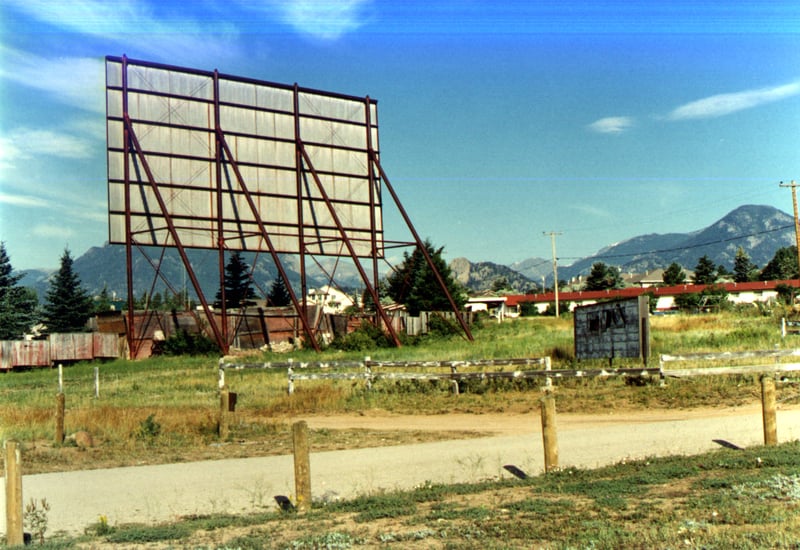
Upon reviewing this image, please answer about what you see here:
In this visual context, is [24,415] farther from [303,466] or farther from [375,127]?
[375,127]

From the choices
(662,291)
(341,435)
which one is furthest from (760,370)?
(662,291)

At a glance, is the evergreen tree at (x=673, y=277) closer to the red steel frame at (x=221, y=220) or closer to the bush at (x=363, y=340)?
the red steel frame at (x=221, y=220)

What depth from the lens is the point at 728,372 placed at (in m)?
20.5

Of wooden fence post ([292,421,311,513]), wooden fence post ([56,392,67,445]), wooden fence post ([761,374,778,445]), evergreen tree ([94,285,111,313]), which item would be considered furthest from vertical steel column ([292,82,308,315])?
evergreen tree ([94,285,111,313])

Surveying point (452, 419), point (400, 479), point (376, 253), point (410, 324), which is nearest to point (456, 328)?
point (410, 324)

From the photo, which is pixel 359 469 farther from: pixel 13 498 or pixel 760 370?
pixel 760 370

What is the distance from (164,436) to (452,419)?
685 centimetres

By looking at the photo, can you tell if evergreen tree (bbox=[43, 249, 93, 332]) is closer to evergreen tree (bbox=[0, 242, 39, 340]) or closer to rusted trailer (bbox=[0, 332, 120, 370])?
evergreen tree (bbox=[0, 242, 39, 340])

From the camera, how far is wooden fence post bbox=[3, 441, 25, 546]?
29.4 ft

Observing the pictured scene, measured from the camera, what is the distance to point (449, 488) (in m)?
11.0

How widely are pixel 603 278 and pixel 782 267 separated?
29752mm

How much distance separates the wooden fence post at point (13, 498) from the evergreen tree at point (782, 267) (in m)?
137

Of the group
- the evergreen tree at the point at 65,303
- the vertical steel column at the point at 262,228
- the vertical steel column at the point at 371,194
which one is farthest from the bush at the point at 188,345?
the evergreen tree at the point at 65,303

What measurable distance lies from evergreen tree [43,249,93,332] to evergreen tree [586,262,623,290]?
9193 centimetres
